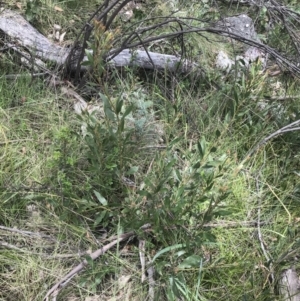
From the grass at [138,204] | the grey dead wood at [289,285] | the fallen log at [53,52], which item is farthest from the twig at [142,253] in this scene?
the fallen log at [53,52]

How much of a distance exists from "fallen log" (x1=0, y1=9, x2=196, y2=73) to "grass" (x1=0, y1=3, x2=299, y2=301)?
Result: 13.2 inches

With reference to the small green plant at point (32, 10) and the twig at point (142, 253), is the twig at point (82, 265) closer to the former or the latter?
the twig at point (142, 253)

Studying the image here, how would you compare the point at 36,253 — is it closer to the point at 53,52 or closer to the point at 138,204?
the point at 138,204

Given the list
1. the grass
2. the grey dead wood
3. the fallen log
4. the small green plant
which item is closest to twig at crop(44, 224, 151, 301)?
the grass

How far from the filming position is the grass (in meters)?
1.95

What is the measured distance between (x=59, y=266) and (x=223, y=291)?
81 cm

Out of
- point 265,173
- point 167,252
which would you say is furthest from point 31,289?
point 265,173

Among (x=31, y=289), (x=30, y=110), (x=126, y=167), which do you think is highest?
(x=30, y=110)

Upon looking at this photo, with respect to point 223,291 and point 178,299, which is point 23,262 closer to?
A: point 178,299

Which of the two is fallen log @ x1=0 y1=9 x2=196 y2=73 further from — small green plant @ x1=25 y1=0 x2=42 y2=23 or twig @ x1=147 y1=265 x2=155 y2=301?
twig @ x1=147 y1=265 x2=155 y2=301

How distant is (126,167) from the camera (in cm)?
233

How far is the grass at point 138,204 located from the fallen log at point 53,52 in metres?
0.33

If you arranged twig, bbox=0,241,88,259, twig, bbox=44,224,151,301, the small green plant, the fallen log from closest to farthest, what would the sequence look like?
twig, bbox=44,224,151,301, twig, bbox=0,241,88,259, the fallen log, the small green plant

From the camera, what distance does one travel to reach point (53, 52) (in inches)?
115
